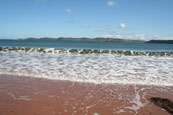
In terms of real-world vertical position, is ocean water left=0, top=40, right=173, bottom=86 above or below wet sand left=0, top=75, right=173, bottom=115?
above

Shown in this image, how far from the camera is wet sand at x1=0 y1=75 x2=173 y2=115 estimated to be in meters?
4.20

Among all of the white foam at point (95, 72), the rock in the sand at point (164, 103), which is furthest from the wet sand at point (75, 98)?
the white foam at point (95, 72)

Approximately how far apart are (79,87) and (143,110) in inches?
106

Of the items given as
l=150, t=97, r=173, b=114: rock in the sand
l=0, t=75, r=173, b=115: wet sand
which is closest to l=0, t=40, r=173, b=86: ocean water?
l=0, t=75, r=173, b=115: wet sand

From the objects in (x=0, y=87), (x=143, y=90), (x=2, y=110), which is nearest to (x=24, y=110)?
(x=2, y=110)

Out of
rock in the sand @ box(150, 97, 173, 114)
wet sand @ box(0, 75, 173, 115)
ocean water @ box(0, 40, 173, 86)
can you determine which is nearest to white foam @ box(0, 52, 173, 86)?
ocean water @ box(0, 40, 173, 86)

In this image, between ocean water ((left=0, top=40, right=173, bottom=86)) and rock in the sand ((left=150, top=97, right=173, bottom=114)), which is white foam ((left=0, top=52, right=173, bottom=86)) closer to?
ocean water ((left=0, top=40, right=173, bottom=86))

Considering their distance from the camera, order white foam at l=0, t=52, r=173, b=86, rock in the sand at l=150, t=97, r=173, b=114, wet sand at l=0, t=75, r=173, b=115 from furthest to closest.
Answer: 1. white foam at l=0, t=52, r=173, b=86
2. rock in the sand at l=150, t=97, r=173, b=114
3. wet sand at l=0, t=75, r=173, b=115

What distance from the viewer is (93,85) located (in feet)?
21.8

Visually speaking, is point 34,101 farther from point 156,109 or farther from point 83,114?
point 156,109

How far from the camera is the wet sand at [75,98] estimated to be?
420 centimetres

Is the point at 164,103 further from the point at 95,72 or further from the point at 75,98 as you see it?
the point at 95,72

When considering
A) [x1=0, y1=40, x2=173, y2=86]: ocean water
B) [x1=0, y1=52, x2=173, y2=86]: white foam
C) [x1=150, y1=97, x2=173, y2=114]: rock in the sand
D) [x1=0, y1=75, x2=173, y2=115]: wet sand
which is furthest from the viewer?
[x1=0, y1=40, x2=173, y2=86]: ocean water

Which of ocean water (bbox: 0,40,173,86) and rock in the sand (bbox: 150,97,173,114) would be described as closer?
rock in the sand (bbox: 150,97,173,114)
